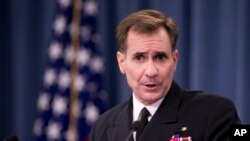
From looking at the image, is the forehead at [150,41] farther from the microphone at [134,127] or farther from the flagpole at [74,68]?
the flagpole at [74,68]

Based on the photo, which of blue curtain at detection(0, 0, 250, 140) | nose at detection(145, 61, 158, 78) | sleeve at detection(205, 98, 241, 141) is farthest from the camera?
blue curtain at detection(0, 0, 250, 140)

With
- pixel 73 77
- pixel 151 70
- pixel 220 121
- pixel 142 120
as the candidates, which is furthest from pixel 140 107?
pixel 73 77

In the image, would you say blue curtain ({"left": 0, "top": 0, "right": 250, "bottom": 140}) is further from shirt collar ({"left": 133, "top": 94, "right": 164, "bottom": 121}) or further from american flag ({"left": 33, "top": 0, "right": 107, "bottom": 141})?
shirt collar ({"left": 133, "top": 94, "right": 164, "bottom": 121})

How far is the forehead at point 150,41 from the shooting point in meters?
1.77

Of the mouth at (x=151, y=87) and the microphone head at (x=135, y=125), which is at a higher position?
the mouth at (x=151, y=87)

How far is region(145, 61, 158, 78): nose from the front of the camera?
1.76 m

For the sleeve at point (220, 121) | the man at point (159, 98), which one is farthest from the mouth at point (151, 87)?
the sleeve at point (220, 121)

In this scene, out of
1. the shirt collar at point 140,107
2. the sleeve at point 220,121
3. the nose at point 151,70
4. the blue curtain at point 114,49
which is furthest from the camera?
the blue curtain at point 114,49

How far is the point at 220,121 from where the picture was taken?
1.68 metres

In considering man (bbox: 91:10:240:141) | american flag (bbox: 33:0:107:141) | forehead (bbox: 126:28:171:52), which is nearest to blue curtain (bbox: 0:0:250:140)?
american flag (bbox: 33:0:107:141)

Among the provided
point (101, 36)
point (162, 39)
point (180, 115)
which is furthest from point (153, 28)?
point (101, 36)

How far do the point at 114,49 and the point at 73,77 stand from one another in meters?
0.47

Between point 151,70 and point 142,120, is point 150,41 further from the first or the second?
point 142,120

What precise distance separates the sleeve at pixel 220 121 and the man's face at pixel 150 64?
220 millimetres
